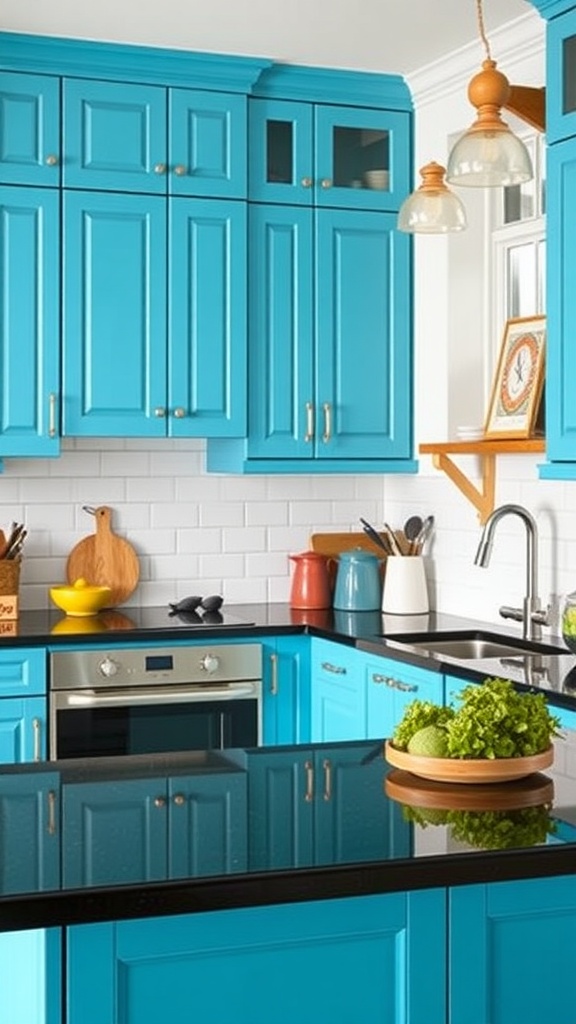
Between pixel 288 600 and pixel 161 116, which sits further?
pixel 288 600

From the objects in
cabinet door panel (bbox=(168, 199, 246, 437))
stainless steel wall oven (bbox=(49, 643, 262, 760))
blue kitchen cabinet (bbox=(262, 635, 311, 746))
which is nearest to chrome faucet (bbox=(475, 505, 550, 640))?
blue kitchen cabinet (bbox=(262, 635, 311, 746))

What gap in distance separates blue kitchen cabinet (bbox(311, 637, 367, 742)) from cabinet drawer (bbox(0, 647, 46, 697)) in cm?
90

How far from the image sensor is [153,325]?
16.8 ft

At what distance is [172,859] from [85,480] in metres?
3.48

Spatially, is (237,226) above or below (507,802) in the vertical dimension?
above

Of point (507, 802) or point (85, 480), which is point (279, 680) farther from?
point (507, 802)

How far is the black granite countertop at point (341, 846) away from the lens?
1.91 meters

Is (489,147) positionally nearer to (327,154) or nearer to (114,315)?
(114,315)

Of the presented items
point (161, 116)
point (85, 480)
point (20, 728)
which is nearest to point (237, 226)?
point (161, 116)

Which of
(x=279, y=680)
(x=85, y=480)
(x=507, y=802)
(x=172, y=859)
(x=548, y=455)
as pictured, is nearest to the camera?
(x=172, y=859)

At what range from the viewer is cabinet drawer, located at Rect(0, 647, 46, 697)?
15.3ft

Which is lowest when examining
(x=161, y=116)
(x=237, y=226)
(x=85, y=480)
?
(x=85, y=480)

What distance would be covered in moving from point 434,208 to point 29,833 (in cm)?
204

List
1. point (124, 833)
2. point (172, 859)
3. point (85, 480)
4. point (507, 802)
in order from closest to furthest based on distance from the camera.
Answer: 1. point (172, 859)
2. point (124, 833)
3. point (507, 802)
4. point (85, 480)
